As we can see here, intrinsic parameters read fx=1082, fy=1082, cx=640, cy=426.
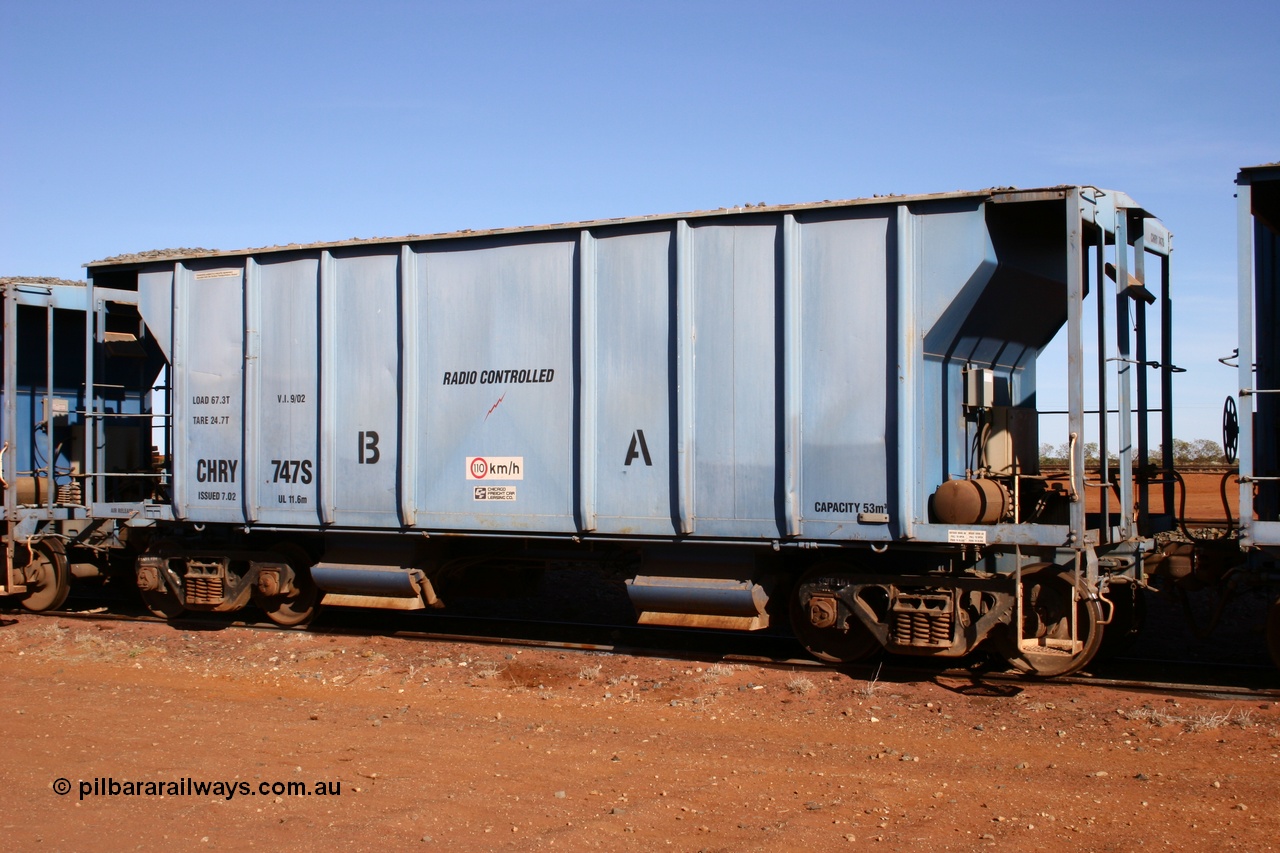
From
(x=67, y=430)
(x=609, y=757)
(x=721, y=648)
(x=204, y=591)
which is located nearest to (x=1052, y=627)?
(x=721, y=648)

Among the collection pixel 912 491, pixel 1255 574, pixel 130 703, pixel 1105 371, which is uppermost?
pixel 1105 371

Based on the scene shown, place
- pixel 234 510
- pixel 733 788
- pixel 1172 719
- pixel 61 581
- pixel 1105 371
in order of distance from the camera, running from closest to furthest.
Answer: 1. pixel 733 788
2. pixel 1172 719
3. pixel 1105 371
4. pixel 234 510
5. pixel 61 581

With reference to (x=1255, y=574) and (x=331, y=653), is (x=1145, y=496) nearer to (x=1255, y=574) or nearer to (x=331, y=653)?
(x=1255, y=574)

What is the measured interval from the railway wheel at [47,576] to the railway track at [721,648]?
172 millimetres

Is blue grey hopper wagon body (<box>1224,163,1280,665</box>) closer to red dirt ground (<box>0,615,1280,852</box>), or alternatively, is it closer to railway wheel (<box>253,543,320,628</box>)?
red dirt ground (<box>0,615,1280,852</box>)

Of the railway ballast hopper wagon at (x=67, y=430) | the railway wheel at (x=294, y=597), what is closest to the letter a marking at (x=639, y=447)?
the railway wheel at (x=294, y=597)

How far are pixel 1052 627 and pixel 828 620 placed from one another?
69.0 inches

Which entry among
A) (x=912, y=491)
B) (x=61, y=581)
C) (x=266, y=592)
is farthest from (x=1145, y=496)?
(x=61, y=581)

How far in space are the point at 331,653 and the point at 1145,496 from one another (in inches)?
296

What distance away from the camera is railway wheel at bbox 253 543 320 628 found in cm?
1117

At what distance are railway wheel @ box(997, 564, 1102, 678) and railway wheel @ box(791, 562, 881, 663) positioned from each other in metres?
1.14

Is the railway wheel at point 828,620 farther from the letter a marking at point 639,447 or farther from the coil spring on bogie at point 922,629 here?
the letter a marking at point 639,447

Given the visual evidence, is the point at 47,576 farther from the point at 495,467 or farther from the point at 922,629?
the point at 922,629

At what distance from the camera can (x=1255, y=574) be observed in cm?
815
